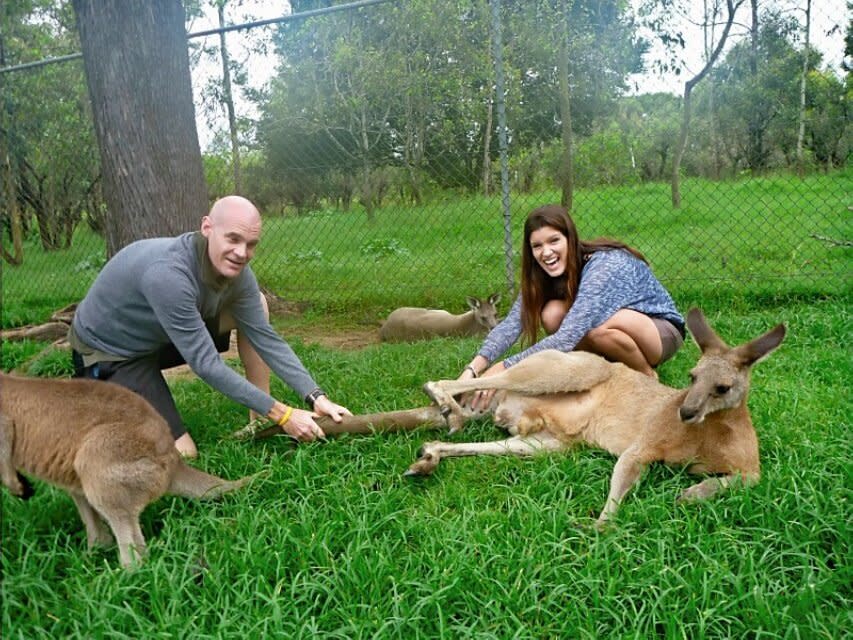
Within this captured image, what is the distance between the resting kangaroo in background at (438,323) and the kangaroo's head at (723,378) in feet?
11.8

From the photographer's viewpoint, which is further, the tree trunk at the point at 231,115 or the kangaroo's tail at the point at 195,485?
the tree trunk at the point at 231,115

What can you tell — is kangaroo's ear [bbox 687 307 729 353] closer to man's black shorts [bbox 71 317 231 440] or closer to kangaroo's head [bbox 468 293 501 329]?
man's black shorts [bbox 71 317 231 440]

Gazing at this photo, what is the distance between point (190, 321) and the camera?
3.21 meters

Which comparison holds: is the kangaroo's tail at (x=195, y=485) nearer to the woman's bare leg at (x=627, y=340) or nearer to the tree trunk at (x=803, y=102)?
the woman's bare leg at (x=627, y=340)

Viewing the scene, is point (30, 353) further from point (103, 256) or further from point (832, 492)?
point (832, 492)

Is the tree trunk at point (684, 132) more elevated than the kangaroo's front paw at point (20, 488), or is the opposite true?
the tree trunk at point (684, 132)

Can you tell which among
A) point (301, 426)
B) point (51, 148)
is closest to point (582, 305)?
point (301, 426)

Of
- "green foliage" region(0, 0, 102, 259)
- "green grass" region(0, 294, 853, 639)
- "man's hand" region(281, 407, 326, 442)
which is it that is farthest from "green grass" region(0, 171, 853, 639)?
"green foliage" region(0, 0, 102, 259)

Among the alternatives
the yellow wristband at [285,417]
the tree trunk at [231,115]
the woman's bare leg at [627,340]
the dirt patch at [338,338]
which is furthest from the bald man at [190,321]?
the tree trunk at [231,115]

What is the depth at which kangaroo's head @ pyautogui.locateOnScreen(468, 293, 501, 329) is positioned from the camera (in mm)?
6629

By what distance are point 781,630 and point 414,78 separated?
5.34 metres

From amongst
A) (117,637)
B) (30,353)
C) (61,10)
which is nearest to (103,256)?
(30,353)

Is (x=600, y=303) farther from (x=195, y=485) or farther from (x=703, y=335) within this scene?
(x=195, y=485)

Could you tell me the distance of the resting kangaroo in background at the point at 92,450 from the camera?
97.5 inches
